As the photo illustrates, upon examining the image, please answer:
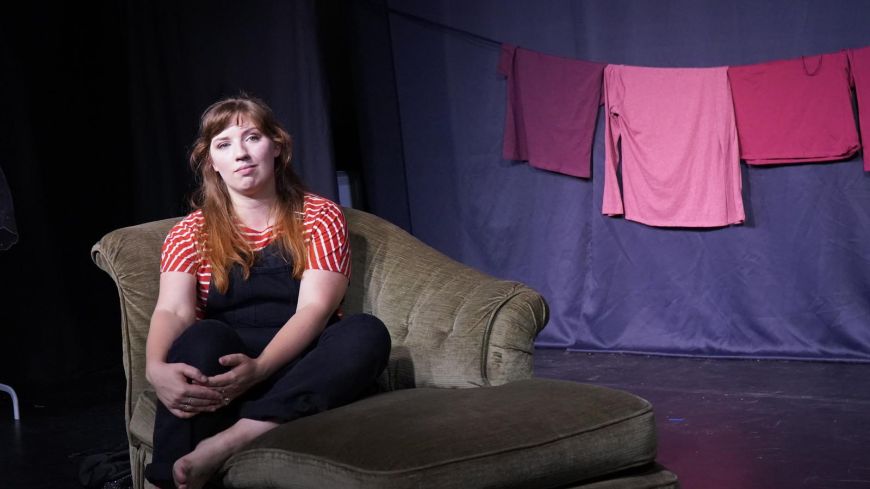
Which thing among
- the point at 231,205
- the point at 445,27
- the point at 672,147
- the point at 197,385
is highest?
the point at 445,27

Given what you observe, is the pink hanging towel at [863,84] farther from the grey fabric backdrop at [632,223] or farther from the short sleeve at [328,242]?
the short sleeve at [328,242]

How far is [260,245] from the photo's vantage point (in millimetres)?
2279

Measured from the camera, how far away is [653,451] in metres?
1.89

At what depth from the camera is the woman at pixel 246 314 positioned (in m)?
1.93

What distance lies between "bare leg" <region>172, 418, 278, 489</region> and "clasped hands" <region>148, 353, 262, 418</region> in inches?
2.7

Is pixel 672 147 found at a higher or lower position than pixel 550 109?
lower

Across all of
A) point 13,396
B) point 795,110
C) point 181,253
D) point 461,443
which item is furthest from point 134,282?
point 795,110

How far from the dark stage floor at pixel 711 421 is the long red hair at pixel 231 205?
1102mm

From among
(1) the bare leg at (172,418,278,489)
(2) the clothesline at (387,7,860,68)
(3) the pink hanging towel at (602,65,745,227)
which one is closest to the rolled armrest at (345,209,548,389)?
(1) the bare leg at (172,418,278,489)

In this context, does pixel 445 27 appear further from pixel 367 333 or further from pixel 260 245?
pixel 367 333

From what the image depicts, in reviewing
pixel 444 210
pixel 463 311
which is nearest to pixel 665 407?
pixel 463 311

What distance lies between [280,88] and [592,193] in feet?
4.79

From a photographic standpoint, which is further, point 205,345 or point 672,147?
point 672,147

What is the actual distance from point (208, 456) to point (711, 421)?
1.91 m
